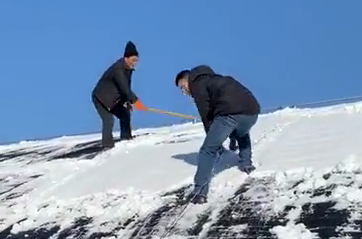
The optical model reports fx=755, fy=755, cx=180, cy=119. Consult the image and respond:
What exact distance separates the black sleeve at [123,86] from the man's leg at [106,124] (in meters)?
0.41

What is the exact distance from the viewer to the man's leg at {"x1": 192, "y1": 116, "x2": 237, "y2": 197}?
737cm

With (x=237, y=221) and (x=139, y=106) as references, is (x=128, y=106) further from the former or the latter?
(x=237, y=221)

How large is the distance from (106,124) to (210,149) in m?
3.96

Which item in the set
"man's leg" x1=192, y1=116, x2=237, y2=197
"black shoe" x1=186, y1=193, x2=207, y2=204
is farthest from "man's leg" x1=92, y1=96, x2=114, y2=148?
"black shoe" x1=186, y1=193, x2=207, y2=204

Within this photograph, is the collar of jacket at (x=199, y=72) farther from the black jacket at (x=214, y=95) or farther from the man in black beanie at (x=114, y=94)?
the man in black beanie at (x=114, y=94)

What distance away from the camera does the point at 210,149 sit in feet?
24.5

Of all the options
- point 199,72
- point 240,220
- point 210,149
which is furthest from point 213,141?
point 240,220

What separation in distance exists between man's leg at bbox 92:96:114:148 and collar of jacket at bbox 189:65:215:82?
12.2 ft

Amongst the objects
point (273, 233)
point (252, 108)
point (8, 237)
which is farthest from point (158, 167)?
point (273, 233)

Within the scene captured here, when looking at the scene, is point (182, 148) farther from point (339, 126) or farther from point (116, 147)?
point (339, 126)

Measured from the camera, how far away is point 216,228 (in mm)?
6527

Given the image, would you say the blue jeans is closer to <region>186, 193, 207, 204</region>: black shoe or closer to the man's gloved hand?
<region>186, 193, 207, 204</region>: black shoe

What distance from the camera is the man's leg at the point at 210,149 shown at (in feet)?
24.2

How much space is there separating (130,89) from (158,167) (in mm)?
2242
